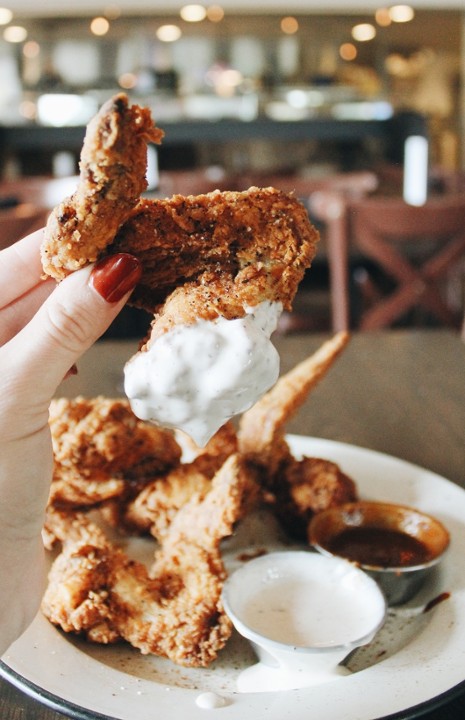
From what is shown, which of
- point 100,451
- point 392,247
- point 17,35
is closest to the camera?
point 100,451

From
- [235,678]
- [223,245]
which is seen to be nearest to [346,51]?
[223,245]

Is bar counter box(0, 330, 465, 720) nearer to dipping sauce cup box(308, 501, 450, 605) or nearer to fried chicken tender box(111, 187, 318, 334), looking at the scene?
dipping sauce cup box(308, 501, 450, 605)

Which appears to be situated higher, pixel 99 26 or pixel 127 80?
pixel 99 26

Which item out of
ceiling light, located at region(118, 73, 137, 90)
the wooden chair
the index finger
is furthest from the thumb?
ceiling light, located at region(118, 73, 137, 90)

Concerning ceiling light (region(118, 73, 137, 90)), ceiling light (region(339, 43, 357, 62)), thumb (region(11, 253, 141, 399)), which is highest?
ceiling light (region(339, 43, 357, 62))

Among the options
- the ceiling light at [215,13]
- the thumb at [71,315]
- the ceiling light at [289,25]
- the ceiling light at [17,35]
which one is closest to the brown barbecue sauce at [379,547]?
the thumb at [71,315]

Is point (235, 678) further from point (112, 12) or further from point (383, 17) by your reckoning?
point (383, 17)
